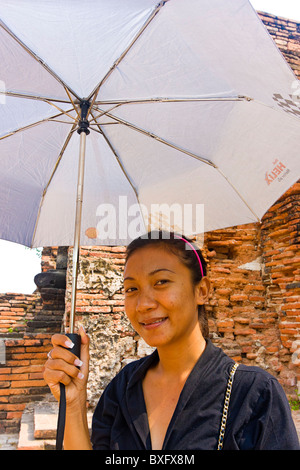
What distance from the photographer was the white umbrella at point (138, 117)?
1382 mm

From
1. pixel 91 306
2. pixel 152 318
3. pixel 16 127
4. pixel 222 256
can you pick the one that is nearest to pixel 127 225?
pixel 16 127

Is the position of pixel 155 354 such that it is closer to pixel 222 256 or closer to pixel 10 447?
pixel 10 447

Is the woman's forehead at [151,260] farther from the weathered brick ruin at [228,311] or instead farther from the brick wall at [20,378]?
the brick wall at [20,378]

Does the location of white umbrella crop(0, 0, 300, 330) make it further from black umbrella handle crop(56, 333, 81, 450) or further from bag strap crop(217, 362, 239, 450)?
bag strap crop(217, 362, 239, 450)

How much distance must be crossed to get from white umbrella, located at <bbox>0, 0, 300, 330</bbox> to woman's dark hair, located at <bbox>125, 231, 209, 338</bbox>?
32 cm

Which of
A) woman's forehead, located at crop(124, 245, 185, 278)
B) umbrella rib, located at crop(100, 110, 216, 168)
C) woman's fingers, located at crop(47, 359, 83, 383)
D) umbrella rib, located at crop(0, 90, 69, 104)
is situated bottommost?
woman's fingers, located at crop(47, 359, 83, 383)

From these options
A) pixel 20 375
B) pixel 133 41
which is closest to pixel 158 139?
pixel 133 41

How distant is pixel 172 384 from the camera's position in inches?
53.4

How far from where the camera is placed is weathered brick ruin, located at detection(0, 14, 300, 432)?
373 cm

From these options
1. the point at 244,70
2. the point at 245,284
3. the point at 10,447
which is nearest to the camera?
the point at 244,70

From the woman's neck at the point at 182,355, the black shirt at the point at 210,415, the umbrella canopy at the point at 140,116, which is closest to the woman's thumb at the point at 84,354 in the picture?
the black shirt at the point at 210,415

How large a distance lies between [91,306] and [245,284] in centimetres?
198

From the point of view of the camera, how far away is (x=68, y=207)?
2160mm

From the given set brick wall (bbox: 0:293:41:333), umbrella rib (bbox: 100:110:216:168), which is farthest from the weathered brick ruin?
brick wall (bbox: 0:293:41:333)
